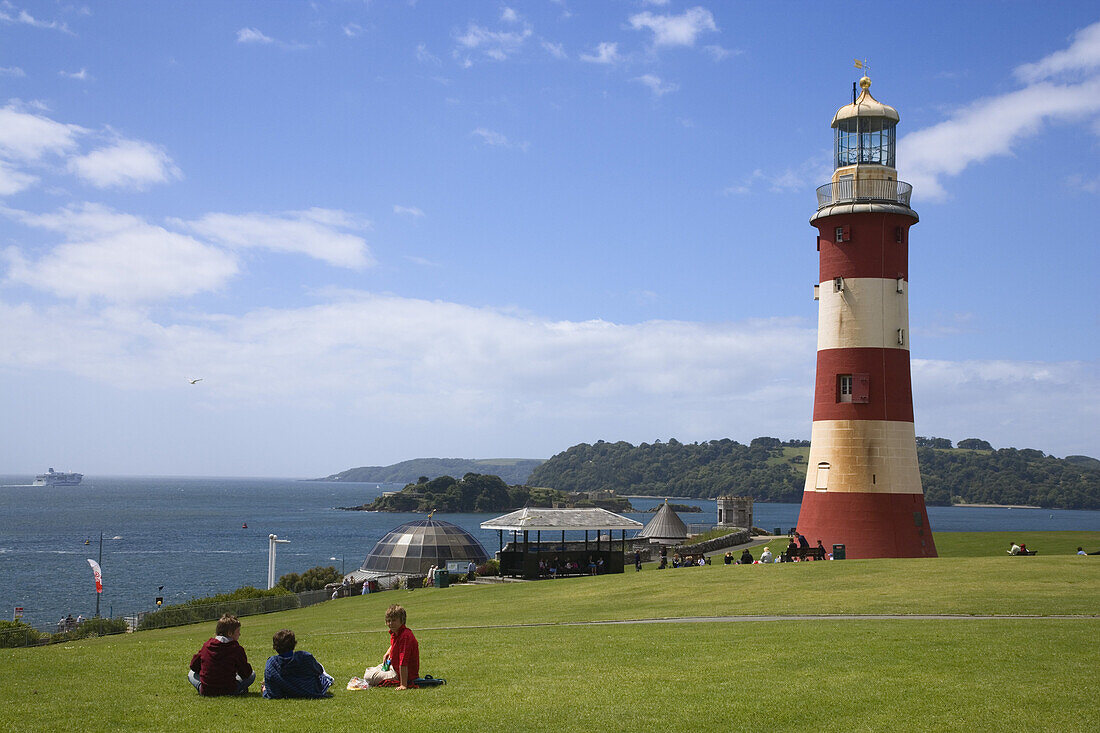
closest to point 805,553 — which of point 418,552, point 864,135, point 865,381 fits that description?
point 865,381

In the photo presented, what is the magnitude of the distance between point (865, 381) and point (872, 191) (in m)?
7.14

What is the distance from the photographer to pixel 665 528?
57719 mm

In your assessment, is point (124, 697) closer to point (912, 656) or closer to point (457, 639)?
point (457, 639)

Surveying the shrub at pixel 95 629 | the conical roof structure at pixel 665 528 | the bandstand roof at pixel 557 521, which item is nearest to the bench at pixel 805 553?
the bandstand roof at pixel 557 521

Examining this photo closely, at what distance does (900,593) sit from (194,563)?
89.6 m

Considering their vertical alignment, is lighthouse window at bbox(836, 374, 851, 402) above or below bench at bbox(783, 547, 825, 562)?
above

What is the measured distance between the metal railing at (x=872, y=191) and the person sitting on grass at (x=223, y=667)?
89.8ft

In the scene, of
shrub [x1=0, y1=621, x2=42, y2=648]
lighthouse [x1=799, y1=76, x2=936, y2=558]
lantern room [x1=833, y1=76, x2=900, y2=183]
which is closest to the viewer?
shrub [x1=0, y1=621, x2=42, y2=648]

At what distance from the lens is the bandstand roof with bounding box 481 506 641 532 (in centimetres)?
3475

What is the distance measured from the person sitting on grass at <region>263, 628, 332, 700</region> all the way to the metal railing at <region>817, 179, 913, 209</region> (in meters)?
27.0

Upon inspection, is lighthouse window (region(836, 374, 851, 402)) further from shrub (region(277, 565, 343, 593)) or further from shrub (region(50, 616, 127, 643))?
shrub (region(277, 565, 343, 593))

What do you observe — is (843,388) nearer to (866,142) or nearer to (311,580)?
(866,142)

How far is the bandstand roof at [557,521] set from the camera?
34.8m

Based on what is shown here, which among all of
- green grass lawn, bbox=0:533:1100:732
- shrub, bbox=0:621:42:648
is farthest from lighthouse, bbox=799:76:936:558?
shrub, bbox=0:621:42:648
